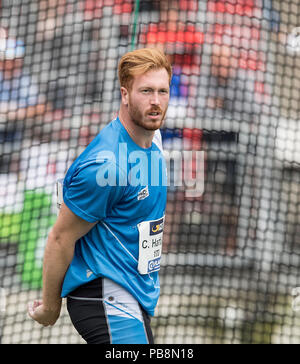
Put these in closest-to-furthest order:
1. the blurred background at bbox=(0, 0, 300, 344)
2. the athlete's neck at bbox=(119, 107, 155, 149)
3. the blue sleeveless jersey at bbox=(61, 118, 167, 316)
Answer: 1. the blue sleeveless jersey at bbox=(61, 118, 167, 316)
2. the athlete's neck at bbox=(119, 107, 155, 149)
3. the blurred background at bbox=(0, 0, 300, 344)

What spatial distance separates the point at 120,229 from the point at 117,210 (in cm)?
5

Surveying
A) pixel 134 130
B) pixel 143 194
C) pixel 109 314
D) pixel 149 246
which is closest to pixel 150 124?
pixel 134 130

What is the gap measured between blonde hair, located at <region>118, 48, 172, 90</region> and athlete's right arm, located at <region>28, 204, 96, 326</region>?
34cm

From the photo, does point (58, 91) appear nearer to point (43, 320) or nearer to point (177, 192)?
point (177, 192)

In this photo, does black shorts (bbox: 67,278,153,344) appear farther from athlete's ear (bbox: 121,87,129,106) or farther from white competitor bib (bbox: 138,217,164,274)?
athlete's ear (bbox: 121,87,129,106)

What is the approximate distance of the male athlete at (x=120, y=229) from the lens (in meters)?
1.41

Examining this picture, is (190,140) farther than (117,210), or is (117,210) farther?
(190,140)

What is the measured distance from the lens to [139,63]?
4.72 feet

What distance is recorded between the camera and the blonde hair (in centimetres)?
144

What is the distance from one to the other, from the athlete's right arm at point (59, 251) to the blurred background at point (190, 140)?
6.23 feet

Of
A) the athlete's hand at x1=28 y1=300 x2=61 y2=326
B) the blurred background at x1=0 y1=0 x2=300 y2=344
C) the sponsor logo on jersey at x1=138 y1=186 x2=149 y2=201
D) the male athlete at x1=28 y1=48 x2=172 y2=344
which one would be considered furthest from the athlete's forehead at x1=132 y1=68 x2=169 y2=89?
the blurred background at x1=0 y1=0 x2=300 y2=344

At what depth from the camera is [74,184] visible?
1.39 metres

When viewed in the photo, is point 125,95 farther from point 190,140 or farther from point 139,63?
point 190,140

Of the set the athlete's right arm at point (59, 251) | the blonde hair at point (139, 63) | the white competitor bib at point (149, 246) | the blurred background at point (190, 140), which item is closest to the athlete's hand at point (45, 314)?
the athlete's right arm at point (59, 251)
